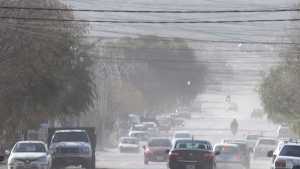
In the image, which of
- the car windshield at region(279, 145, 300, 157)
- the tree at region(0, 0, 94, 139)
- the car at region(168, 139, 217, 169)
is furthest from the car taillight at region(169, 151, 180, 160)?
the tree at region(0, 0, 94, 139)

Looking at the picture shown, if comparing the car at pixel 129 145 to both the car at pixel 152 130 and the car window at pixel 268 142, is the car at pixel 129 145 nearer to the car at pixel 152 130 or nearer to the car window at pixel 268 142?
the car window at pixel 268 142

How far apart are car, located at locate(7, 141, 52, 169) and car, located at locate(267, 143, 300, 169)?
1192cm

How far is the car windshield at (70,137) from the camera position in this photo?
55.1 metres

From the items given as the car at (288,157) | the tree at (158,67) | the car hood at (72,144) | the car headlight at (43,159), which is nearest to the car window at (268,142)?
the car hood at (72,144)

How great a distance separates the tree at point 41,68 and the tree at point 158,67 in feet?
124

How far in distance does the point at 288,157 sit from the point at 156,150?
95.3ft

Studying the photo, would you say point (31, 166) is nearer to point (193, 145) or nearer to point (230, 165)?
point (193, 145)

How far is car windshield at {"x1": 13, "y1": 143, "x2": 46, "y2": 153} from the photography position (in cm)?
5094

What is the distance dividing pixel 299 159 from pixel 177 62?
339 ft

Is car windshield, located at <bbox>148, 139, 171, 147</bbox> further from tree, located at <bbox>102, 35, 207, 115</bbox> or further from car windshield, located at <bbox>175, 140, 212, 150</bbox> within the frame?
tree, located at <bbox>102, 35, 207, 115</bbox>

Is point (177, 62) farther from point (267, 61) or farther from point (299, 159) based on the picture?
point (299, 159)

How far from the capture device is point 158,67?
5709 inches

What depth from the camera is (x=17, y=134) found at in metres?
75.4

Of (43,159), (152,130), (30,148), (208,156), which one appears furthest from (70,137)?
(152,130)
